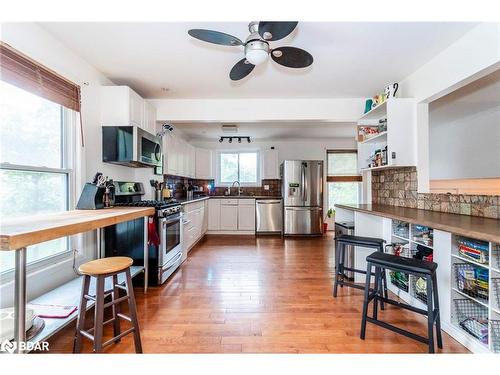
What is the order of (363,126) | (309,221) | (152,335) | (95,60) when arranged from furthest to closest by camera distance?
1. (309,221)
2. (363,126)
3. (95,60)
4. (152,335)

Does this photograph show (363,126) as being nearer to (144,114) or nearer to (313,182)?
(313,182)

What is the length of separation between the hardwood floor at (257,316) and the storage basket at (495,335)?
19 centimetres

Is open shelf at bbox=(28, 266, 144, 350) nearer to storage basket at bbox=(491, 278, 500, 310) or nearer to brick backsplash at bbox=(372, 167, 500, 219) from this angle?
storage basket at bbox=(491, 278, 500, 310)

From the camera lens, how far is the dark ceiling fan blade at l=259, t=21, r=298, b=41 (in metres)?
1.43

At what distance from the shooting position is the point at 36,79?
5.80 feet

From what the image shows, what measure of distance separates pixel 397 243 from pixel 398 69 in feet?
5.93

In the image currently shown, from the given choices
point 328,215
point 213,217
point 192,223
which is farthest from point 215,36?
point 328,215

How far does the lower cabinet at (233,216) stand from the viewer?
213 inches

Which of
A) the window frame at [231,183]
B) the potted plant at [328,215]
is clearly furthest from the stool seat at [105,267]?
the potted plant at [328,215]

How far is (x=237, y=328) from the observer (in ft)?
5.95

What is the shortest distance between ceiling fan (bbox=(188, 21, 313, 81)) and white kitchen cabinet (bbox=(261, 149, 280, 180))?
3.79 m

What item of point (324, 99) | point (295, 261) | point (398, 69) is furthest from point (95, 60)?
point (295, 261)

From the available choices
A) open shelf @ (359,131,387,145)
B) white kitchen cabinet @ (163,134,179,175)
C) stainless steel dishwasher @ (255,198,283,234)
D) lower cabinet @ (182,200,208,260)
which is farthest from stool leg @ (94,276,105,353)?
stainless steel dishwasher @ (255,198,283,234)

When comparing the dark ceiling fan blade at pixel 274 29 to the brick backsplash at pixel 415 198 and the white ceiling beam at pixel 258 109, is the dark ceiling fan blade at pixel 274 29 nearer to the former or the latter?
the white ceiling beam at pixel 258 109
